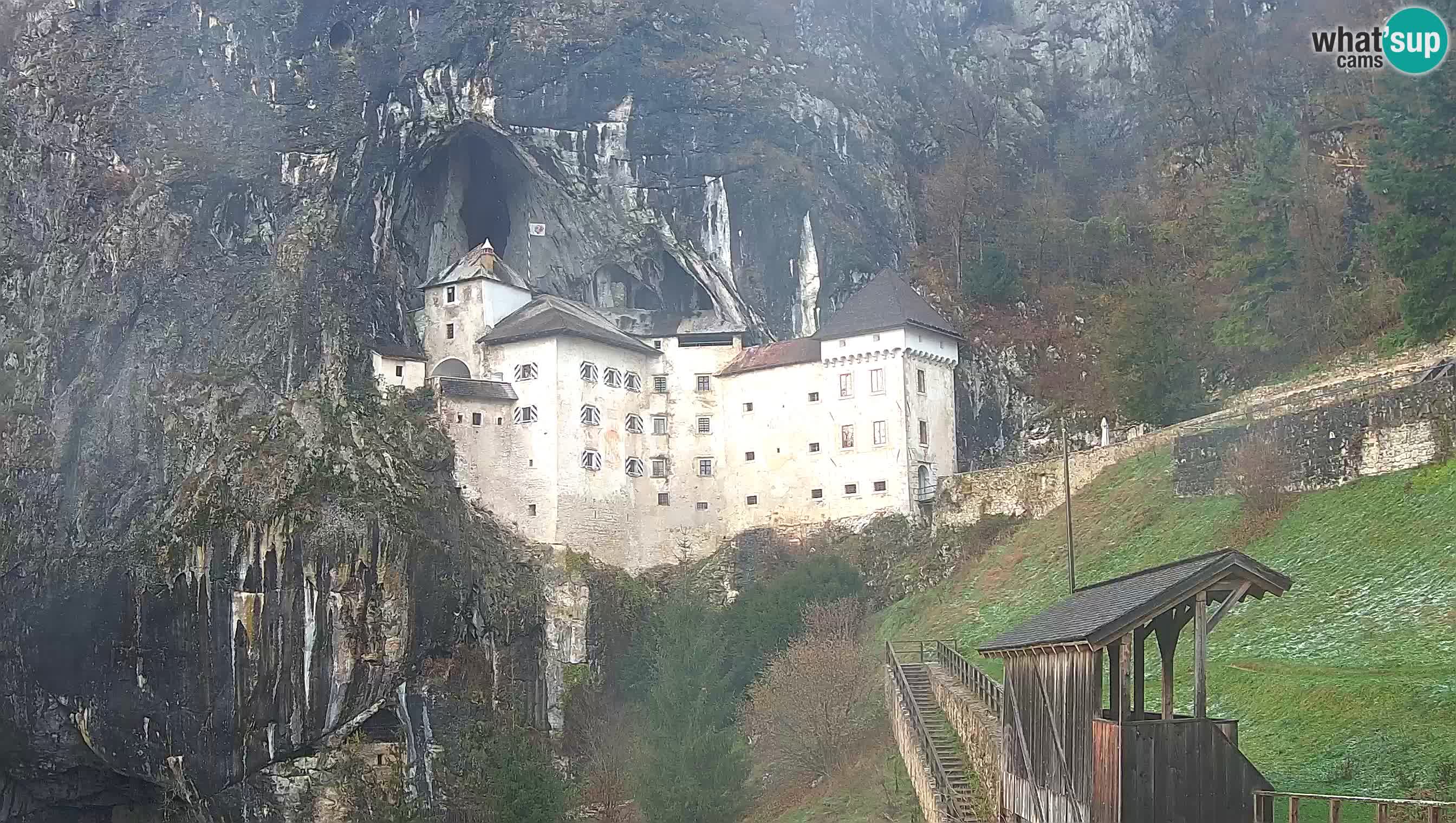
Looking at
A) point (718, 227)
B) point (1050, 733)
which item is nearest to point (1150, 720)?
point (1050, 733)

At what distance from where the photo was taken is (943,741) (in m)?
28.5

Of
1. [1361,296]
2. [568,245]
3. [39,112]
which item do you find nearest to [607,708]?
[568,245]

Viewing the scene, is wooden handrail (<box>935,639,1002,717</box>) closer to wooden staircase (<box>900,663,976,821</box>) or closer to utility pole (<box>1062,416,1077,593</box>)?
wooden staircase (<box>900,663,976,821</box>)

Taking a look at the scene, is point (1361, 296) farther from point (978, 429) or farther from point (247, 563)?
point (247, 563)

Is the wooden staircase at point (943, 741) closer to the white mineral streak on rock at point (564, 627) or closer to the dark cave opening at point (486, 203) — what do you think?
the white mineral streak on rock at point (564, 627)

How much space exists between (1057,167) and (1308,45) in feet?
37.0

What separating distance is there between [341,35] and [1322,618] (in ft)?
140

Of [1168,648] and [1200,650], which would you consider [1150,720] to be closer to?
[1168,648]

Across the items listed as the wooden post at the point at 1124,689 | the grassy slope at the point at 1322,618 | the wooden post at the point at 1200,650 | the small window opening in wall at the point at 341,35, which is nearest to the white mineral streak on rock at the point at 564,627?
the grassy slope at the point at 1322,618

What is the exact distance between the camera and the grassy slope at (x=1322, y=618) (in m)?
21.0

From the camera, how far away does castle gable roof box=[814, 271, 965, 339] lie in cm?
5103

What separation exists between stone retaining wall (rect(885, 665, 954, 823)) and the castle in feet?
48.8

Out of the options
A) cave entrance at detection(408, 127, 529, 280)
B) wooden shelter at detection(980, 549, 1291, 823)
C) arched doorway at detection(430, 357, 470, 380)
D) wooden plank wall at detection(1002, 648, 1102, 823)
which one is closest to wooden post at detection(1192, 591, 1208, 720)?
wooden shelter at detection(980, 549, 1291, 823)

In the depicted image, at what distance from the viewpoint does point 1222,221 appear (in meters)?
53.7
